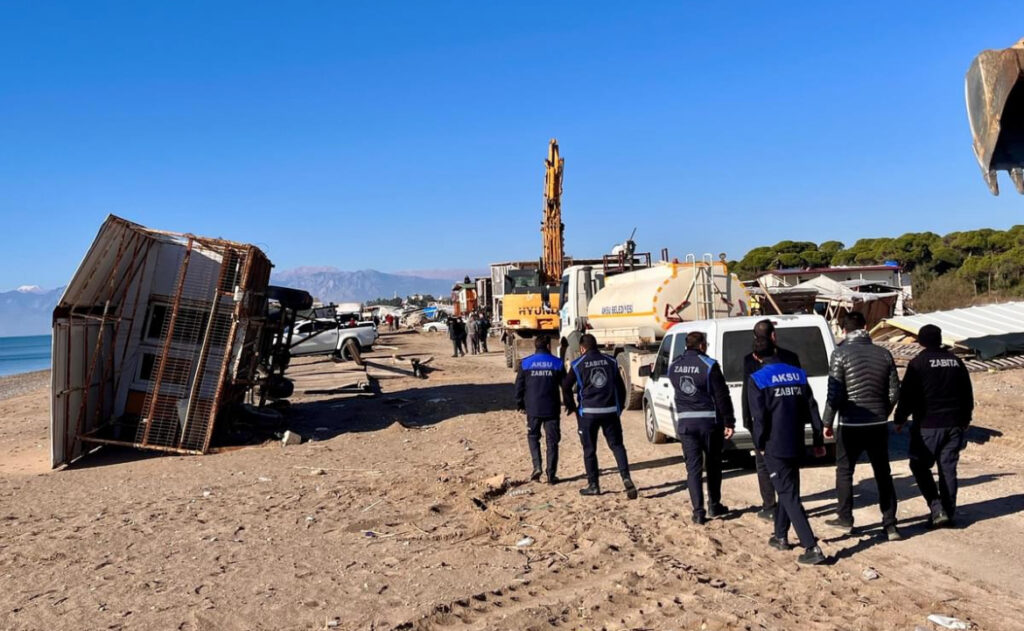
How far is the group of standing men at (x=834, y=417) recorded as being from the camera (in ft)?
19.7

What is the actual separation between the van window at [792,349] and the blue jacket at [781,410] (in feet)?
10.2

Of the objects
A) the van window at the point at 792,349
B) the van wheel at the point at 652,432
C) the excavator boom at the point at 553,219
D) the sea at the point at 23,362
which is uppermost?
the excavator boom at the point at 553,219

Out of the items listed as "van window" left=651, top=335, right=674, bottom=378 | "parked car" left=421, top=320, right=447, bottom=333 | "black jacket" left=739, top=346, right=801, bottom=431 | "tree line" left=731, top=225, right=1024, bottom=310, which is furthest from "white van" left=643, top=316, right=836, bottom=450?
"parked car" left=421, top=320, right=447, bottom=333

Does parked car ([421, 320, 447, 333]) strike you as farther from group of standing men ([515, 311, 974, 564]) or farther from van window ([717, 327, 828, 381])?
group of standing men ([515, 311, 974, 564])

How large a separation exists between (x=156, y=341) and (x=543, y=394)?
7.55m

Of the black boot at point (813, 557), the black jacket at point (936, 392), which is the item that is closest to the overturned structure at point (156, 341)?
the black boot at point (813, 557)

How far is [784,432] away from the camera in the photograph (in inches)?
235

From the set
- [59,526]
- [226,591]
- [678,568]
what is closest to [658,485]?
[678,568]

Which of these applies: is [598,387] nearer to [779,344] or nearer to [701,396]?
[701,396]

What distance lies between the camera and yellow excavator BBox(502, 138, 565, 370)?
23250mm

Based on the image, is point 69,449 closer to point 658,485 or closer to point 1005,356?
point 658,485

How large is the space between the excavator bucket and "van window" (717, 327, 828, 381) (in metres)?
5.20

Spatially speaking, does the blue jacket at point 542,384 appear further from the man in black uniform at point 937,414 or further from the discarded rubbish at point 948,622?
the discarded rubbish at point 948,622

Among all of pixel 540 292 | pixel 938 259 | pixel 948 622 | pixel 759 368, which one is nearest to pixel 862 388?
pixel 759 368
